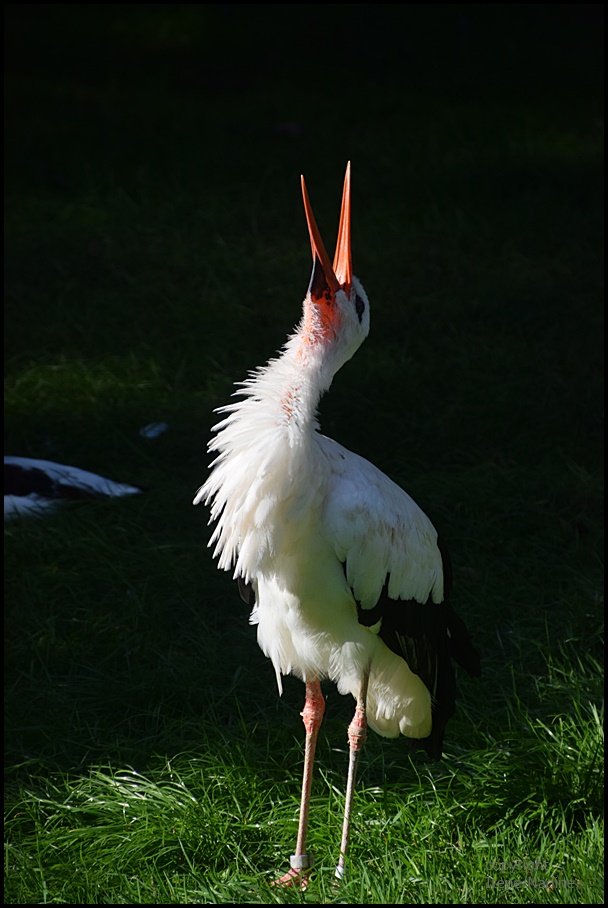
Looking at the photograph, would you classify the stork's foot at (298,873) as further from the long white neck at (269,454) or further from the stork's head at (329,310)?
the stork's head at (329,310)

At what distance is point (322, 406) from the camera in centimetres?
522

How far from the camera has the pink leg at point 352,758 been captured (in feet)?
9.25

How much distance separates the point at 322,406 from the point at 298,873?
2.72 m

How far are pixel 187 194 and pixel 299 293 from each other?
1474 millimetres

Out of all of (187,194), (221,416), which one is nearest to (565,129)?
(187,194)

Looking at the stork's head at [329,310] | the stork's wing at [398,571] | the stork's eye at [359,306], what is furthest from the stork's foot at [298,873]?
the stork's eye at [359,306]

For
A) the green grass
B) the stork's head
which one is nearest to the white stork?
the stork's head

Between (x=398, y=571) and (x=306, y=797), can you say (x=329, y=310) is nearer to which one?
(x=398, y=571)

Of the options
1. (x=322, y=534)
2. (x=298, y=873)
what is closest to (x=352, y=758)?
(x=298, y=873)

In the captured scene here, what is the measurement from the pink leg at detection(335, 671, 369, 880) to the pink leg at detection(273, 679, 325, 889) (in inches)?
3.5

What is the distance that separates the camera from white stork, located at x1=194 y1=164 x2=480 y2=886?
8.52 ft

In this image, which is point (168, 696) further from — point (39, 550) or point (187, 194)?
point (187, 194)

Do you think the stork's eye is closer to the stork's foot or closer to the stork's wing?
the stork's wing

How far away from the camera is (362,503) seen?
2635 mm
